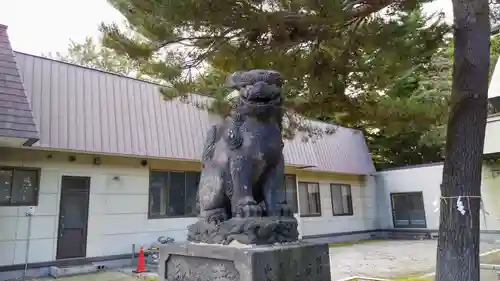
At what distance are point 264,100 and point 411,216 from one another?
11797 mm

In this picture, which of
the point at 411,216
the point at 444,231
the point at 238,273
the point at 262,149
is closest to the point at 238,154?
the point at 262,149

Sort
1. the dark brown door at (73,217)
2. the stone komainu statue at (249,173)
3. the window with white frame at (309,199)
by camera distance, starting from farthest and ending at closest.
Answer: the window with white frame at (309,199)
the dark brown door at (73,217)
the stone komainu statue at (249,173)

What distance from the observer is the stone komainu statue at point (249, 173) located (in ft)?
7.83

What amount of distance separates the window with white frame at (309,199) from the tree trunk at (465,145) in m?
7.34

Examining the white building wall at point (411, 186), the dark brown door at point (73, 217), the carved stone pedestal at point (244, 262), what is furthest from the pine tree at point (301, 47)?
the white building wall at point (411, 186)

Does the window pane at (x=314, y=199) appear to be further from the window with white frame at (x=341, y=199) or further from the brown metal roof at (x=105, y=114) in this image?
the brown metal roof at (x=105, y=114)

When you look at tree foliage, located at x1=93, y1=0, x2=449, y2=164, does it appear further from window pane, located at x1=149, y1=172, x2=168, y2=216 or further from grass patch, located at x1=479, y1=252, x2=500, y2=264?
window pane, located at x1=149, y1=172, x2=168, y2=216

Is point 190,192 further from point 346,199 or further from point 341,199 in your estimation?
point 346,199

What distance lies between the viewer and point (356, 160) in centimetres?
1259

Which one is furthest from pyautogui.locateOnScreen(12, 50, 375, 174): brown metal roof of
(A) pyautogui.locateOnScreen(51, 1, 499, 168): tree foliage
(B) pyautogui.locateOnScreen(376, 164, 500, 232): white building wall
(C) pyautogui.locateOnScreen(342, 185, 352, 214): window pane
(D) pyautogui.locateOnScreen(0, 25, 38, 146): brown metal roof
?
(B) pyautogui.locateOnScreen(376, 164, 500, 232): white building wall

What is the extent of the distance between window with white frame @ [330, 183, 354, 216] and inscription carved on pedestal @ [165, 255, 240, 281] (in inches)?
399

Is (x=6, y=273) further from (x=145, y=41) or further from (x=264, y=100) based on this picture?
(x=264, y=100)

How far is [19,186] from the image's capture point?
6.52m

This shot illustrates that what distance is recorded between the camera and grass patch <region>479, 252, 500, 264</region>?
22.4 feet
